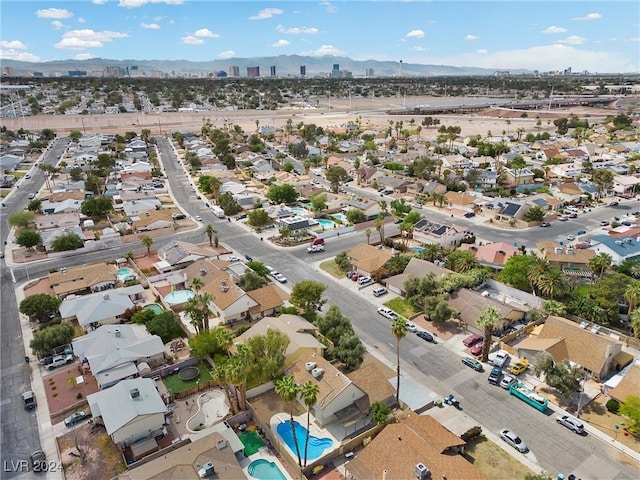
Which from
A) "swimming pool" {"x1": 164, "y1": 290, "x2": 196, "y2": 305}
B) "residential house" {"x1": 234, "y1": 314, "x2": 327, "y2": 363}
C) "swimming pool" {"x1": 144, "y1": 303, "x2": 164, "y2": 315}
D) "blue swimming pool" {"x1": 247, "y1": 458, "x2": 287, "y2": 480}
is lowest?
"blue swimming pool" {"x1": 247, "y1": 458, "x2": 287, "y2": 480}

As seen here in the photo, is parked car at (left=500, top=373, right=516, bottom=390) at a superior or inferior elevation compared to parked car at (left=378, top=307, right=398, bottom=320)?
inferior

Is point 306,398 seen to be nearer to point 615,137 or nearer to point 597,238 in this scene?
point 597,238

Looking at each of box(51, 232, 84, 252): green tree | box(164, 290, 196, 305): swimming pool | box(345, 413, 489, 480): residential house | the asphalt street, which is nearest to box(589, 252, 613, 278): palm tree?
the asphalt street

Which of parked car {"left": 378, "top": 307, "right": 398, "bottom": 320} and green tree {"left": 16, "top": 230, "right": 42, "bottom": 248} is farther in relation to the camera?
green tree {"left": 16, "top": 230, "right": 42, "bottom": 248}

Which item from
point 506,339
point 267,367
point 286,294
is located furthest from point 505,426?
point 286,294

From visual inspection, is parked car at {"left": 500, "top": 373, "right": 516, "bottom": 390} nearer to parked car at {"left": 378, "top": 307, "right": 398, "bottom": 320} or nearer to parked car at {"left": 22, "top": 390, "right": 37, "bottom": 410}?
parked car at {"left": 378, "top": 307, "right": 398, "bottom": 320}

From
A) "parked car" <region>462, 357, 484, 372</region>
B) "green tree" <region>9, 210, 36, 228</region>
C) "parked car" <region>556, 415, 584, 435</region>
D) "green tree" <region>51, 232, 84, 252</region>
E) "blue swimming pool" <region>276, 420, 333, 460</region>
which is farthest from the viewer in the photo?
"green tree" <region>9, 210, 36, 228</region>

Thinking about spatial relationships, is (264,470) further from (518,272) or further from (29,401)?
(518,272)
